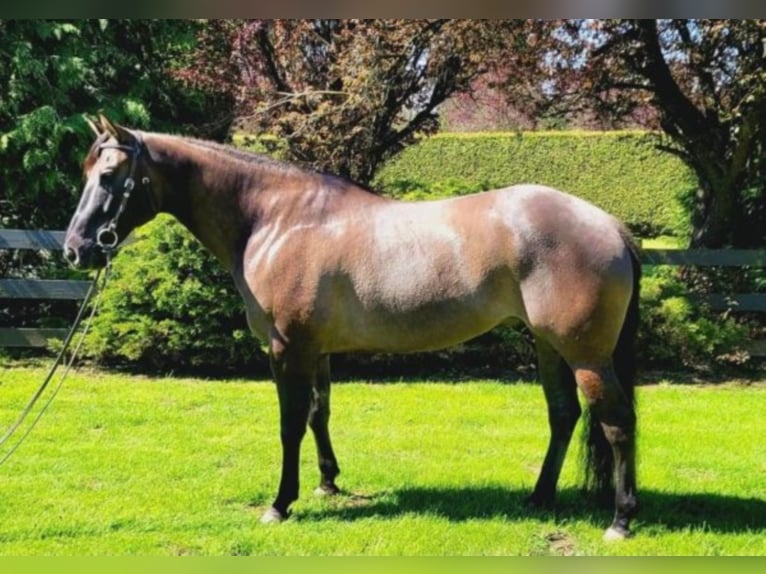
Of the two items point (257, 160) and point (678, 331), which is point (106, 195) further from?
point (678, 331)

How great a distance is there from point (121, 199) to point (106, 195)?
7 cm

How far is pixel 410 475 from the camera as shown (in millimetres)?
4594

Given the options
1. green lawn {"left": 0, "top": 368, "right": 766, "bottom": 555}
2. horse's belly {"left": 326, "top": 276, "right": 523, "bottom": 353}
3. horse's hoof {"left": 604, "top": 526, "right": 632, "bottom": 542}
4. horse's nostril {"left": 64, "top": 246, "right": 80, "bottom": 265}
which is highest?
horse's nostril {"left": 64, "top": 246, "right": 80, "bottom": 265}

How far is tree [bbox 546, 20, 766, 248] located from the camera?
315 inches

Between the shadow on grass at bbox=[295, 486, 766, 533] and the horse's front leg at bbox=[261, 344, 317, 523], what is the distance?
0.44 ft

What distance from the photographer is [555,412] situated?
4094 millimetres

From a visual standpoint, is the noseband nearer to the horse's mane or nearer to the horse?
the horse

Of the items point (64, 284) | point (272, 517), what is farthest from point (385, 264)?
point (64, 284)

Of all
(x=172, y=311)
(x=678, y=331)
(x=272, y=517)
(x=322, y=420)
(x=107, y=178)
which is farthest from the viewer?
(x=678, y=331)

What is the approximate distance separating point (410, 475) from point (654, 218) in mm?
12429

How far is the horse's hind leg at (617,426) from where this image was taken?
11.6 ft

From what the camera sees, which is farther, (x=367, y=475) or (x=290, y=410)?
(x=367, y=475)

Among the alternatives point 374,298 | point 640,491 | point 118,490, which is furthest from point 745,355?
point 118,490

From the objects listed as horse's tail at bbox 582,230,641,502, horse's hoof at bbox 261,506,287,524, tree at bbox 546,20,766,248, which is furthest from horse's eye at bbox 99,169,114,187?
tree at bbox 546,20,766,248
